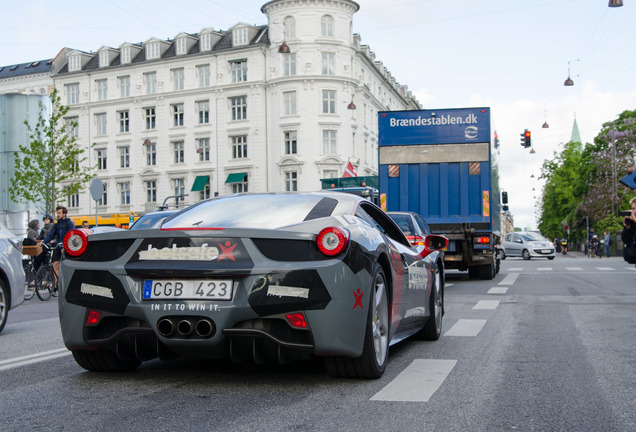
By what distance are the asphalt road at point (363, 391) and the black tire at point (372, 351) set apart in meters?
0.09

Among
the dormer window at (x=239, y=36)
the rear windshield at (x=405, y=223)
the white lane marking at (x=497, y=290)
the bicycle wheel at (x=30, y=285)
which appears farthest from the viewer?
the dormer window at (x=239, y=36)

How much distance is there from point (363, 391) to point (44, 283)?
13096mm

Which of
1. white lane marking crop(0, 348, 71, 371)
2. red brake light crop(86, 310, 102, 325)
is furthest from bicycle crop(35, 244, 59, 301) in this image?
red brake light crop(86, 310, 102, 325)

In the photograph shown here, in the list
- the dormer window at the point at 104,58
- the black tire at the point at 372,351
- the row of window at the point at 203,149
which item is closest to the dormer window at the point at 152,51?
the dormer window at the point at 104,58

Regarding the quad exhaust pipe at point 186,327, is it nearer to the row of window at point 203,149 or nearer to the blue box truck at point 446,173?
the blue box truck at point 446,173

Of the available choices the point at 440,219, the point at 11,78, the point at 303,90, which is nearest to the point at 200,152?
the point at 303,90

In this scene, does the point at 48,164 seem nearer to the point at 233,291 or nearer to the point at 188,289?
the point at 188,289

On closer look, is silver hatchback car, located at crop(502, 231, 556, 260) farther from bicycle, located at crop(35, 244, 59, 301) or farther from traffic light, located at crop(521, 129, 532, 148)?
bicycle, located at crop(35, 244, 59, 301)

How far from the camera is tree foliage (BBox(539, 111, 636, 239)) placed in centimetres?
5972

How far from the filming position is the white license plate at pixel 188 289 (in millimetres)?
4793

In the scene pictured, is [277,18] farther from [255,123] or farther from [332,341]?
[332,341]

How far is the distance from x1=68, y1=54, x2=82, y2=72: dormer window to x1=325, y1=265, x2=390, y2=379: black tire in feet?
225

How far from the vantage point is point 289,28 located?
5825cm

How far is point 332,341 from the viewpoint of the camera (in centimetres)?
484
